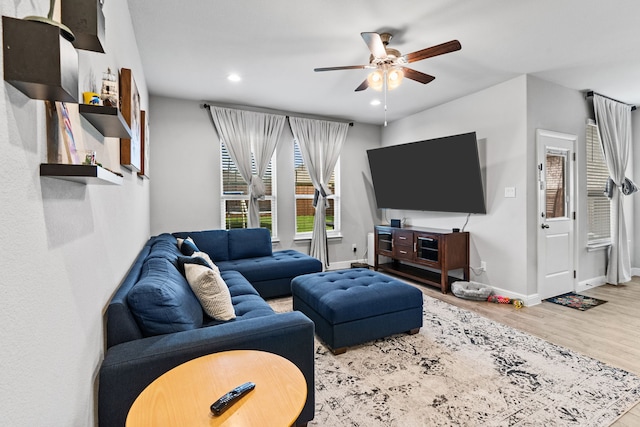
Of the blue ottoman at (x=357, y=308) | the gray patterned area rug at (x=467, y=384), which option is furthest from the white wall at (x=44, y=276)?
the blue ottoman at (x=357, y=308)

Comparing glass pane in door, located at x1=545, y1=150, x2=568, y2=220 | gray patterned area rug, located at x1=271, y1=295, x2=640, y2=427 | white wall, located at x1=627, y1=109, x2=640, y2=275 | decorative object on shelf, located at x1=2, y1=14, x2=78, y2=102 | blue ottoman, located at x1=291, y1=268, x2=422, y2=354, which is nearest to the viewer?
decorative object on shelf, located at x1=2, y1=14, x2=78, y2=102

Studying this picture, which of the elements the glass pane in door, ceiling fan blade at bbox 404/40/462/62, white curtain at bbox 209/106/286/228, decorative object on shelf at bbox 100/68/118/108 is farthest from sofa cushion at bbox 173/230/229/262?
the glass pane in door

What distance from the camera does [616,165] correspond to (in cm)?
430

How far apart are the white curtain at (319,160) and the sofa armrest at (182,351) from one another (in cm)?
335

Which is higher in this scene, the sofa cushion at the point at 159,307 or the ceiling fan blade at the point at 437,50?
the ceiling fan blade at the point at 437,50

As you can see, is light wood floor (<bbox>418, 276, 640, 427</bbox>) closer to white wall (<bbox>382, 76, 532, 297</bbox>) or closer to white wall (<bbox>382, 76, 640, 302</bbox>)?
white wall (<bbox>382, 76, 640, 302</bbox>)

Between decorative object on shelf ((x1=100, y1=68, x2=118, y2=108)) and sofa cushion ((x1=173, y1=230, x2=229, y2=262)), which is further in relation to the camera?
sofa cushion ((x1=173, y1=230, x2=229, y2=262))

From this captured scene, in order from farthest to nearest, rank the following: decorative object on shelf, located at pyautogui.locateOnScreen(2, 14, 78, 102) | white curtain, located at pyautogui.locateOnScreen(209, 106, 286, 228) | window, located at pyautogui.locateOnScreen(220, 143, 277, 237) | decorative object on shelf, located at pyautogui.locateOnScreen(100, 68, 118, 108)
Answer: window, located at pyautogui.locateOnScreen(220, 143, 277, 237) < white curtain, located at pyautogui.locateOnScreen(209, 106, 286, 228) < decorative object on shelf, located at pyautogui.locateOnScreen(100, 68, 118, 108) < decorative object on shelf, located at pyautogui.locateOnScreen(2, 14, 78, 102)

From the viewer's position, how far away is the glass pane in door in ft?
12.3

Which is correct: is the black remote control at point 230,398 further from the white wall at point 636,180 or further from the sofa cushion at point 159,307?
the white wall at point 636,180

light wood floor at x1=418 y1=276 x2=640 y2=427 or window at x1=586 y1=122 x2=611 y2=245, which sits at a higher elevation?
window at x1=586 y1=122 x2=611 y2=245

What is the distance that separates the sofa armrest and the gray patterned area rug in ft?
1.54

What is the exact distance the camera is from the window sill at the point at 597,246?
4.17 m

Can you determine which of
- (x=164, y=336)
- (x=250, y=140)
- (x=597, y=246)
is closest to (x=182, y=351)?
(x=164, y=336)
